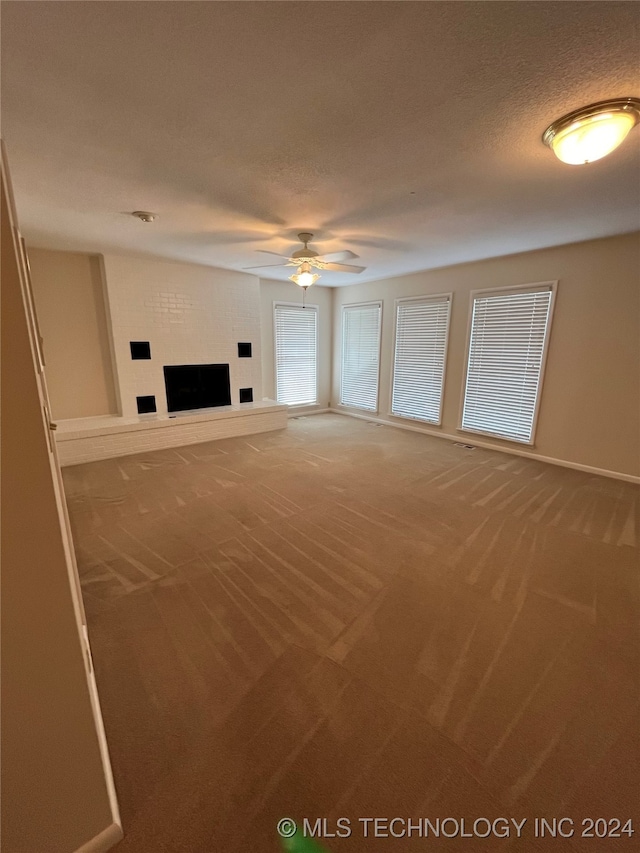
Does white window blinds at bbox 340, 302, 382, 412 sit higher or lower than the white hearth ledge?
higher

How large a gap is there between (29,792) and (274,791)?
73 centimetres

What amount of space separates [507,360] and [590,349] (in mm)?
871

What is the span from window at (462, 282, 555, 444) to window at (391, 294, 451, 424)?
0.49 m

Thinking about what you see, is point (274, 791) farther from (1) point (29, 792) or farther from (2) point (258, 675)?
(1) point (29, 792)

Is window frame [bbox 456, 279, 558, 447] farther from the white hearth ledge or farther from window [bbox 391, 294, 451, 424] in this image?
the white hearth ledge

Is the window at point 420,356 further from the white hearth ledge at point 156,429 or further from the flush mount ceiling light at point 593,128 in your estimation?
the flush mount ceiling light at point 593,128

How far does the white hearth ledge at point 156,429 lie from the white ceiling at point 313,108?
2370 millimetres

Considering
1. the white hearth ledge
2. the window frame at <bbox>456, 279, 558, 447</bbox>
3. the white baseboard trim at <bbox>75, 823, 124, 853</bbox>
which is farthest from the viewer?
the white hearth ledge

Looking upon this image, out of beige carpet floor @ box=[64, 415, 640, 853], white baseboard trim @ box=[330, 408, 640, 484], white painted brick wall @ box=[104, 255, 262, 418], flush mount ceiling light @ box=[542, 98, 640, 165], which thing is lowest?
beige carpet floor @ box=[64, 415, 640, 853]

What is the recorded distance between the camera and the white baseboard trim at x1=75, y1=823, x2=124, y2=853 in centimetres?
97

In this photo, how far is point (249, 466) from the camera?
13.5 feet

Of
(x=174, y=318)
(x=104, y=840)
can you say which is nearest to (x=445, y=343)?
(x=174, y=318)

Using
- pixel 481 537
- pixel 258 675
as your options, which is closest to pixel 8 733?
pixel 258 675

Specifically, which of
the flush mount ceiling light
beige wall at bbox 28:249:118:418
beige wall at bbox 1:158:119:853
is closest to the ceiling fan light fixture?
the flush mount ceiling light
